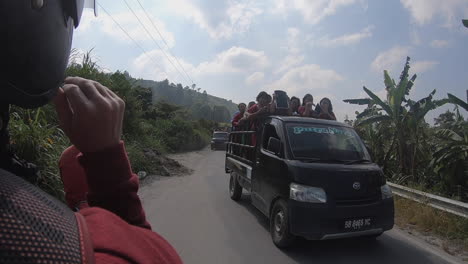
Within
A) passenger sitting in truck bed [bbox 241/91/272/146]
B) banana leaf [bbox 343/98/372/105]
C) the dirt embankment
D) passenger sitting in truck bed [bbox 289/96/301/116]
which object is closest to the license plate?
passenger sitting in truck bed [bbox 241/91/272/146]

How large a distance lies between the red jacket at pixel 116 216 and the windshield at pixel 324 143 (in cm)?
418

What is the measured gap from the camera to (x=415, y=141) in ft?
28.8

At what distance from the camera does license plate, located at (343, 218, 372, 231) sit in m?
4.31

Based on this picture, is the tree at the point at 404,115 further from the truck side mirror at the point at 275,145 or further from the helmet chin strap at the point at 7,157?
the helmet chin strap at the point at 7,157

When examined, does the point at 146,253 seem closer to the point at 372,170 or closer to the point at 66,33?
the point at 66,33

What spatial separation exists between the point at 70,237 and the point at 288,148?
4.71 metres

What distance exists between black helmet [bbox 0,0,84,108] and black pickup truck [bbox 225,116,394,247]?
396 cm

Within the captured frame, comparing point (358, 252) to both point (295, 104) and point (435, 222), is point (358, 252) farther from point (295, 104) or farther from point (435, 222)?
point (295, 104)

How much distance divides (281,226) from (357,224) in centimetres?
106

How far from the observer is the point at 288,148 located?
5066 mm

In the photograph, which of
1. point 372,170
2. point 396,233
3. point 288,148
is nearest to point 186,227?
point 288,148

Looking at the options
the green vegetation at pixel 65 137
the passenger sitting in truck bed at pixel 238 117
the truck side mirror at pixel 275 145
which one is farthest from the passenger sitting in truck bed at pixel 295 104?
the green vegetation at pixel 65 137

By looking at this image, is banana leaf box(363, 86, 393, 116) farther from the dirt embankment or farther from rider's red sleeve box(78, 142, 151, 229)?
rider's red sleeve box(78, 142, 151, 229)

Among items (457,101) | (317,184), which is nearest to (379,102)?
(457,101)
